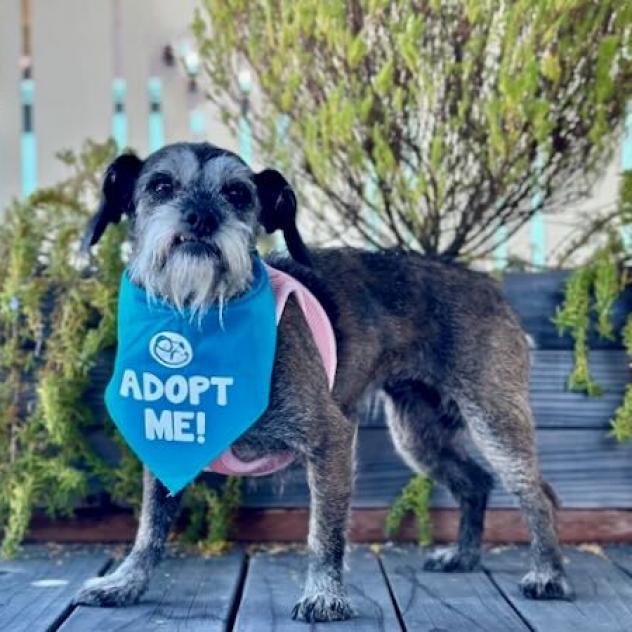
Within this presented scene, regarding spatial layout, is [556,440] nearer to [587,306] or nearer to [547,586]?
[587,306]

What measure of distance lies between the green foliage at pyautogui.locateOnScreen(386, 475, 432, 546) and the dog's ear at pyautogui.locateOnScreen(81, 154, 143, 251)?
1382 mm

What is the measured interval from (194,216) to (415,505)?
1.51m

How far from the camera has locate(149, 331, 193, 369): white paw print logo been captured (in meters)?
3.17

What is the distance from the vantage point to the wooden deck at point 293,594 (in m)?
3.03

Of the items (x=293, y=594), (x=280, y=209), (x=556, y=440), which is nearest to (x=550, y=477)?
(x=556, y=440)

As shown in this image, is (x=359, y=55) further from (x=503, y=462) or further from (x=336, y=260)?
(x=503, y=462)

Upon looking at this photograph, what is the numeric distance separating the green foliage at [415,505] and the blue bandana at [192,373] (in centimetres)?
103

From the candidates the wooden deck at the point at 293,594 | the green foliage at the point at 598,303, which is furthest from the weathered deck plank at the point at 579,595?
the green foliage at the point at 598,303

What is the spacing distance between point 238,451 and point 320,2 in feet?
4.75

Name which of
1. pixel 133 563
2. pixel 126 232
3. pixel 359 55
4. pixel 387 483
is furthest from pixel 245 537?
pixel 359 55

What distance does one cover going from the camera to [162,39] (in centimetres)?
528

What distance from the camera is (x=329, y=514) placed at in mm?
3195

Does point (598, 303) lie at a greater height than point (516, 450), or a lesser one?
greater

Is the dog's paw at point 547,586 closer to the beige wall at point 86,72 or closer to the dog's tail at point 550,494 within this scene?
the dog's tail at point 550,494
